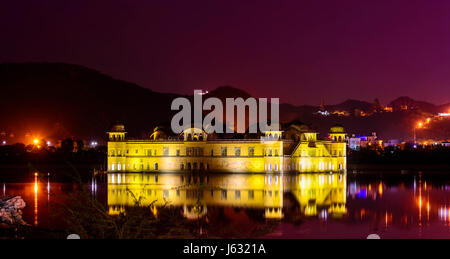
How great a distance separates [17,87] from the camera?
137250 mm

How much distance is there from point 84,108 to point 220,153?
86.8 meters

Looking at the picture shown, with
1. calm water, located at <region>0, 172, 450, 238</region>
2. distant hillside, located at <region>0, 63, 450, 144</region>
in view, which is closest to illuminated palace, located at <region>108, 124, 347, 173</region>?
calm water, located at <region>0, 172, 450, 238</region>

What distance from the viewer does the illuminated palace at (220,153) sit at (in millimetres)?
48822

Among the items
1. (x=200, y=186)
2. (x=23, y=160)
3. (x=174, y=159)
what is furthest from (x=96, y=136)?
(x=200, y=186)

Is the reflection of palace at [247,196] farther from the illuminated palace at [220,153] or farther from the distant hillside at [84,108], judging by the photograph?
the distant hillside at [84,108]

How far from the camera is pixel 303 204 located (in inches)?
1038

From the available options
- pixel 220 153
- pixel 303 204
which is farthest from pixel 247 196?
pixel 220 153

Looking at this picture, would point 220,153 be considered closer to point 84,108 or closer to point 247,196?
point 247,196

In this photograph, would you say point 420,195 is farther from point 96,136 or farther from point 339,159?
point 96,136

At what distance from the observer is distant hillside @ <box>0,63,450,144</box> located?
120m

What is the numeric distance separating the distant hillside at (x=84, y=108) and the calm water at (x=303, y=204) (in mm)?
76334

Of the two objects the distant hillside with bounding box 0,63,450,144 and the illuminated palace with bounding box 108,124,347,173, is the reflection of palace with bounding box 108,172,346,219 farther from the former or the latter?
the distant hillside with bounding box 0,63,450,144

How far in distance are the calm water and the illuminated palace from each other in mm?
9429
